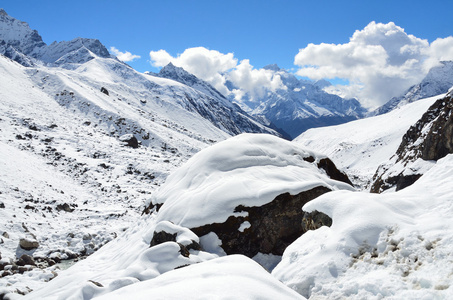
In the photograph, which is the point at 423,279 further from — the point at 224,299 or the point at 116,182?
the point at 116,182

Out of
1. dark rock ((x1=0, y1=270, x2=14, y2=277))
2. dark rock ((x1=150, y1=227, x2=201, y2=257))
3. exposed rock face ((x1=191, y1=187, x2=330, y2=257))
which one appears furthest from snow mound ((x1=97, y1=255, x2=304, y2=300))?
dark rock ((x1=0, y1=270, x2=14, y2=277))

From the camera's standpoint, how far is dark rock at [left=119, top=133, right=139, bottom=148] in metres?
41.5

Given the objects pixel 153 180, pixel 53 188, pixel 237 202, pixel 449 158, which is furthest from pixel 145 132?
pixel 449 158

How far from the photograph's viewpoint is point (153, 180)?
30188mm

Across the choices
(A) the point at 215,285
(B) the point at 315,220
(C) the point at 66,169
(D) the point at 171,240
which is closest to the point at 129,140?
(C) the point at 66,169

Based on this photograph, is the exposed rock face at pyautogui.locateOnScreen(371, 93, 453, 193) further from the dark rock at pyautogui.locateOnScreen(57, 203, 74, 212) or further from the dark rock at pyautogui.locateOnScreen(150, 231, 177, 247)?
the dark rock at pyautogui.locateOnScreen(57, 203, 74, 212)

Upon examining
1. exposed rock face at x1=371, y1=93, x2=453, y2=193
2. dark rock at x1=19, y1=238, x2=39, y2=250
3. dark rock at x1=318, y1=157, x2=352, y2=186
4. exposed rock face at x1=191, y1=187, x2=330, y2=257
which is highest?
exposed rock face at x1=371, y1=93, x2=453, y2=193

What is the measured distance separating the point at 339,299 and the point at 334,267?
2.41 feet

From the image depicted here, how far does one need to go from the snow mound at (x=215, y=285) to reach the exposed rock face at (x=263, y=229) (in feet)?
12.7

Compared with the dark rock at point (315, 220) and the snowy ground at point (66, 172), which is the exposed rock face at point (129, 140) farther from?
the dark rock at point (315, 220)

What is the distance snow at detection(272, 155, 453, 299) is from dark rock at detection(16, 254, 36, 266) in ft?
39.1

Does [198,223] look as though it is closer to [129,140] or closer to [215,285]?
[215,285]

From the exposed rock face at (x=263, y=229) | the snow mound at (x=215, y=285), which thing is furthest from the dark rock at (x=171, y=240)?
the snow mound at (x=215, y=285)

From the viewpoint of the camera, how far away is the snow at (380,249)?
17.4 feet
